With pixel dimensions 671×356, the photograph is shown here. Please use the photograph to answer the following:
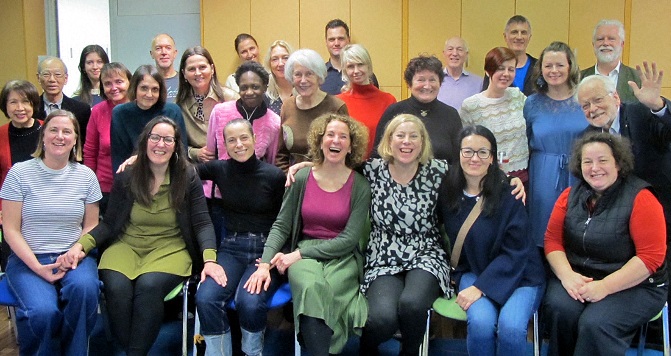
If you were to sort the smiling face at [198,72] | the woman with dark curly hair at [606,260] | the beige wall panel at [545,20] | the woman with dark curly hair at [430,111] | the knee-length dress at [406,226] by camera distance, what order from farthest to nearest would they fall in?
1. the beige wall panel at [545,20]
2. the smiling face at [198,72]
3. the woman with dark curly hair at [430,111]
4. the knee-length dress at [406,226]
5. the woman with dark curly hair at [606,260]

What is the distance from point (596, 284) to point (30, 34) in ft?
19.1

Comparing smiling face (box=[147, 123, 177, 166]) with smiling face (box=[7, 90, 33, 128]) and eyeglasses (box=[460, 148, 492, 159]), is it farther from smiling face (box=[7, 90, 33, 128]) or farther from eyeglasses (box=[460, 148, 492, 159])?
eyeglasses (box=[460, 148, 492, 159])

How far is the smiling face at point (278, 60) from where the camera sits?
431cm

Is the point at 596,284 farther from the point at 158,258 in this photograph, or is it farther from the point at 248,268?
the point at 158,258

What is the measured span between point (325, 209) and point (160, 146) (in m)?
0.93

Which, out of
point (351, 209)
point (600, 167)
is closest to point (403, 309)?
point (351, 209)

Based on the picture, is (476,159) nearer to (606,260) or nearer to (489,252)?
(489,252)

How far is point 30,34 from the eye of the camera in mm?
6242

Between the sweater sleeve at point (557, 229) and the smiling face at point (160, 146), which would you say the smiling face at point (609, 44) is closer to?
the sweater sleeve at point (557, 229)

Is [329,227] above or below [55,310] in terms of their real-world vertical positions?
above

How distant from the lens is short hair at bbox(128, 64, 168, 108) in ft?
11.6

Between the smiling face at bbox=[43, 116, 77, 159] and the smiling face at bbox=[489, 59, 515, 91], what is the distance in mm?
2380

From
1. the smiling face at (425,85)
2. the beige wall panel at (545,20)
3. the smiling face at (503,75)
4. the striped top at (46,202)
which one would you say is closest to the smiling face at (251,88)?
the smiling face at (425,85)

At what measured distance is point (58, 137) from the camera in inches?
126
